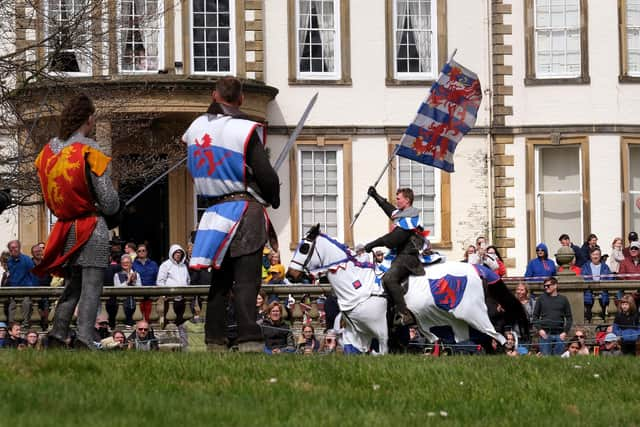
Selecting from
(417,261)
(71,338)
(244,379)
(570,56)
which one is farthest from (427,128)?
(570,56)

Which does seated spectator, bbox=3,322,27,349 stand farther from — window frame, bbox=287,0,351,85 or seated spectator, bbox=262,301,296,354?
window frame, bbox=287,0,351,85

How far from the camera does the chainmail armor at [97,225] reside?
14445mm

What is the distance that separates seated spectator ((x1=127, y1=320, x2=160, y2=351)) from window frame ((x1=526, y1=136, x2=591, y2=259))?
15.7 metres

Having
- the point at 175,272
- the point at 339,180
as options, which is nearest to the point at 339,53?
the point at 339,180

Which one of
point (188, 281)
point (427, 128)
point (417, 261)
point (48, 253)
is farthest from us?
point (188, 281)

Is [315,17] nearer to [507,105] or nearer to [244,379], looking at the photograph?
[507,105]

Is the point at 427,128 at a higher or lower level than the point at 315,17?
lower

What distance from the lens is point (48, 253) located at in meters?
14.7

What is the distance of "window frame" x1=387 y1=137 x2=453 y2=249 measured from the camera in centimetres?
3856

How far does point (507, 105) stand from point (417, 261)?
18284 millimetres

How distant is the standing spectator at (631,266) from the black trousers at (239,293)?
14732 millimetres

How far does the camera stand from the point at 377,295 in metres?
21.2

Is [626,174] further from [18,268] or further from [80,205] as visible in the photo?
[80,205]

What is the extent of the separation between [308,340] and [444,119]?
3715 millimetres
